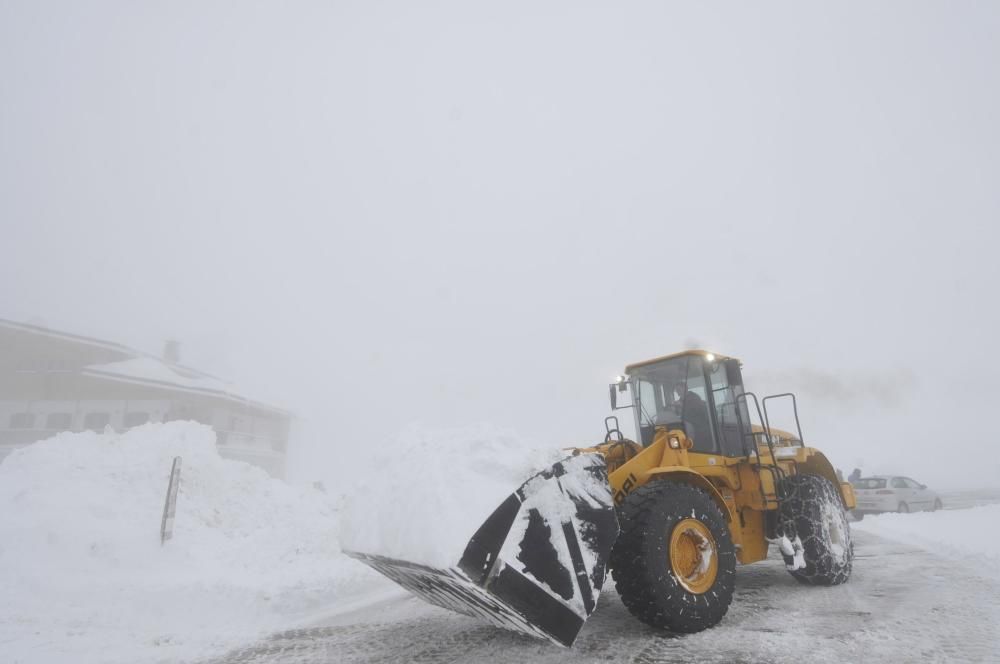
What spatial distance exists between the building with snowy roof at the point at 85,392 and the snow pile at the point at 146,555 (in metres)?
15.3

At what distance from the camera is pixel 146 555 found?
23.9ft

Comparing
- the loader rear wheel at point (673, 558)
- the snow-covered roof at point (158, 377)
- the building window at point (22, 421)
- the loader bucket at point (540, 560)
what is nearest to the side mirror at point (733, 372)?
the loader rear wheel at point (673, 558)

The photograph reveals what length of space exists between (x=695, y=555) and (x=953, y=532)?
8.57 m

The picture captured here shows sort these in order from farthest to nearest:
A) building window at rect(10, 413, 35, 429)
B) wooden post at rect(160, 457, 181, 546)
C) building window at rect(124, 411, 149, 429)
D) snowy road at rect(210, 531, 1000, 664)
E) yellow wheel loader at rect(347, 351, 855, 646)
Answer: building window at rect(124, 411, 149, 429)
building window at rect(10, 413, 35, 429)
wooden post at rect(160, 457, 181, 546)
snowy road at rect(210, 531, 1000, 664)
yellow wheel loader at rect(347, 351, 855, 646)

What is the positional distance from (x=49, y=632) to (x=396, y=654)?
343 cm

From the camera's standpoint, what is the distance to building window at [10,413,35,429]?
23266mm

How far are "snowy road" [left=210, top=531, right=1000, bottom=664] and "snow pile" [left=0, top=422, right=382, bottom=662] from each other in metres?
1.04

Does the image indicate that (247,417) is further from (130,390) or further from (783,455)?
(783,455)

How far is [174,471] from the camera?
26.2ft

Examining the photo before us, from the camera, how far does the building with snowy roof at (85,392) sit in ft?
76.9

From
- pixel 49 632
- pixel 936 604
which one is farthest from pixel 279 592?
pixel 936 604

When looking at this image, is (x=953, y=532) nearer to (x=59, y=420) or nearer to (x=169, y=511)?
(x=169, y=511)

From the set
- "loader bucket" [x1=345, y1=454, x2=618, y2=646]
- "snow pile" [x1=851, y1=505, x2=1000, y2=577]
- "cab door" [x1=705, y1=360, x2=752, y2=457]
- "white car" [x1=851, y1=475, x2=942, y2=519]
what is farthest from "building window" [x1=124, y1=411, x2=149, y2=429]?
"white car" [x1=851, y1=475, x2=942, y2=519]

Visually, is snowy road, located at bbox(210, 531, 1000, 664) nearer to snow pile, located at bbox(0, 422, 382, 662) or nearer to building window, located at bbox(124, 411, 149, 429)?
snow pile, located at bbox(0, 422, 382, 662)
